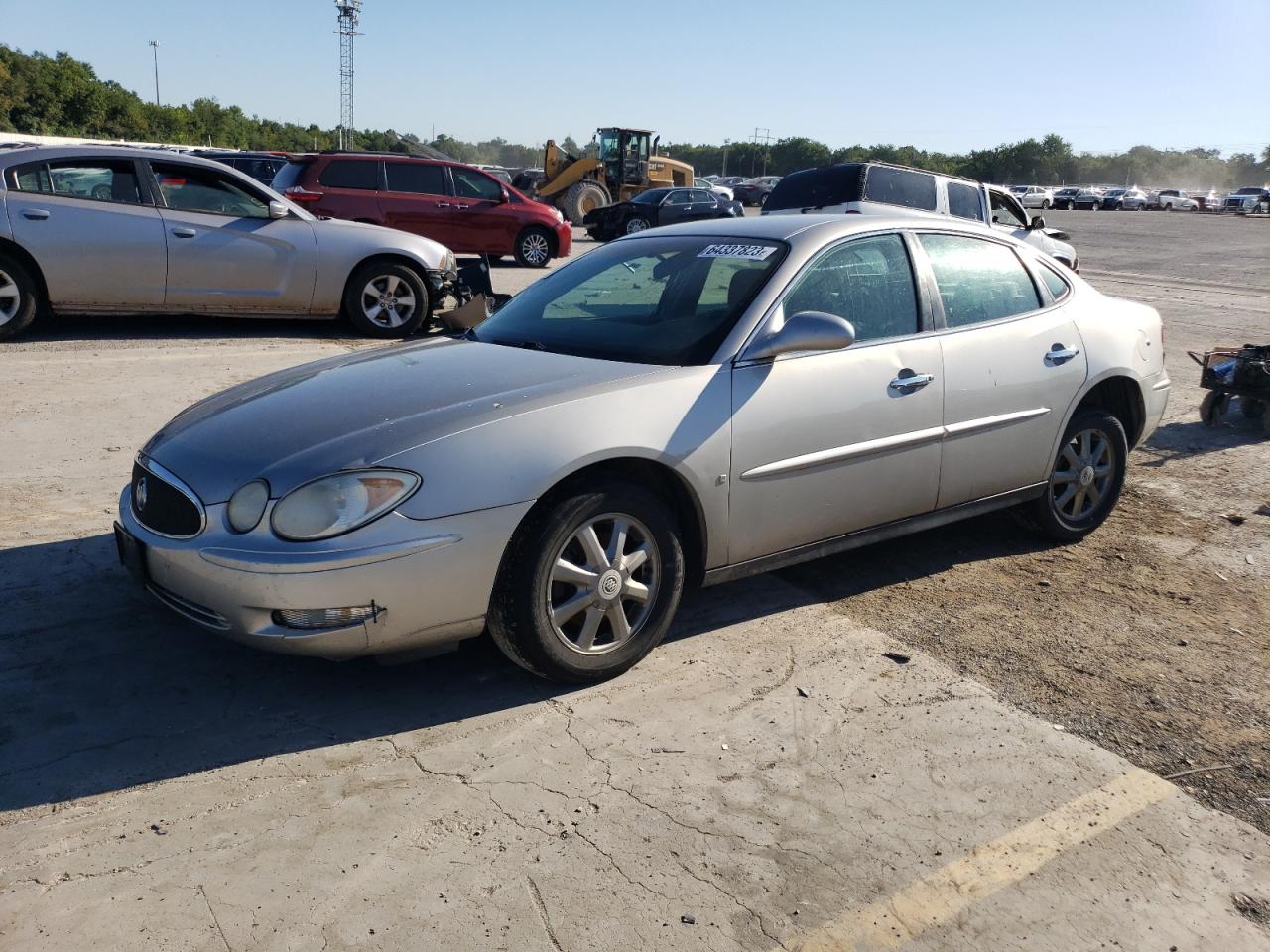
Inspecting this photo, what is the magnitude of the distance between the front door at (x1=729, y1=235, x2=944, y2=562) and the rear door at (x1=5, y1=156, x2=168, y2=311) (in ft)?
23.1

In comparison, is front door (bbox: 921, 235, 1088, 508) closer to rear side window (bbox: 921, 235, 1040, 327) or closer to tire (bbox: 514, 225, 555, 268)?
rear side window (bbox: 921, 235, 1040, 327)

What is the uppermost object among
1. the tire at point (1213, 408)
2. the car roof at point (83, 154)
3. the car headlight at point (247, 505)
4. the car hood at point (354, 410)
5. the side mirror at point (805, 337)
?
the car roof at point (83, 154)

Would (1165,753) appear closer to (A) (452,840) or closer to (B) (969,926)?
(B) (969,926)

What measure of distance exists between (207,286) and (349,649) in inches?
287

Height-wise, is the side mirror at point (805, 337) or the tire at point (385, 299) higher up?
the side mirror at point (805, 337)

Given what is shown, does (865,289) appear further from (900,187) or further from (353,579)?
(900,187)

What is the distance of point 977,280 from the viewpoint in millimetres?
4914

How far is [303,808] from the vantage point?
9.74 feet

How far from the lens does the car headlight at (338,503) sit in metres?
3.22

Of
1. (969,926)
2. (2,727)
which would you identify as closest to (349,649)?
(2,727)

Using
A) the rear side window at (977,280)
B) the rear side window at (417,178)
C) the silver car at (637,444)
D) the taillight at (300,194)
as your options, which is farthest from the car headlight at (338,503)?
the rear side window at (417,178)

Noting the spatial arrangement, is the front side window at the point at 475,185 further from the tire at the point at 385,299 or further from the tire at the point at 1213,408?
the tire at the point at 1213,408

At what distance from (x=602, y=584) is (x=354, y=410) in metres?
1.03

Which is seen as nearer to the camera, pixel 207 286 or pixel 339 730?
pixel 339 730
